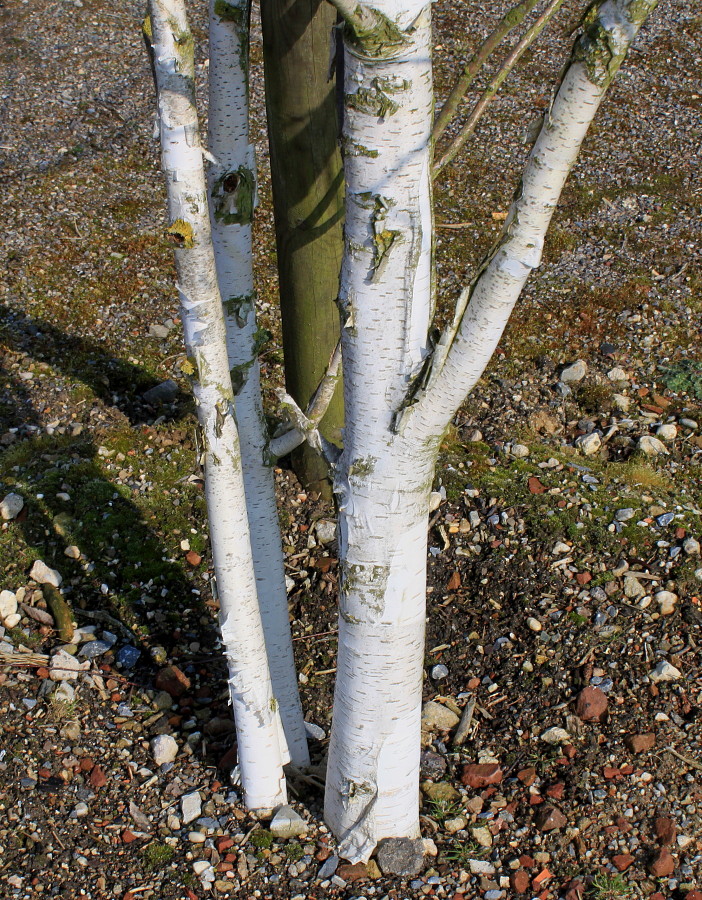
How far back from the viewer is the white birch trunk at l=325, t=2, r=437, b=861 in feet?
6.08

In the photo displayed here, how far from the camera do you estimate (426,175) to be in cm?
196

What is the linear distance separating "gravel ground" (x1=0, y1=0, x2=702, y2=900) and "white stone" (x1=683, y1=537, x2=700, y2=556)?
0.01 meters

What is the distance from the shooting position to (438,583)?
385 cm

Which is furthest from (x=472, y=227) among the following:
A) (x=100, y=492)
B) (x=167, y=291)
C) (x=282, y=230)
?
Result: (x=100, y=492)

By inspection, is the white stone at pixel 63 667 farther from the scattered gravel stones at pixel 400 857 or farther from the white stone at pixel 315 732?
the scattered gravel stones at pixel 400 857

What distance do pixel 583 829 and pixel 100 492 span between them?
2.56 meters

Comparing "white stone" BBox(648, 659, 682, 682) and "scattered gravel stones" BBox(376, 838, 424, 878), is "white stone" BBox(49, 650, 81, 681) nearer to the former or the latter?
"scattered gravel stones" BBox(376, 838, 424, 878)

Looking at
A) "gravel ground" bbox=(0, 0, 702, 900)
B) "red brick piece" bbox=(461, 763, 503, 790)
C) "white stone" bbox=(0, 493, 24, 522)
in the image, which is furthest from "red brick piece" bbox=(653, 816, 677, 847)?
"white stone" bbox=(0, 493, 24, 522)

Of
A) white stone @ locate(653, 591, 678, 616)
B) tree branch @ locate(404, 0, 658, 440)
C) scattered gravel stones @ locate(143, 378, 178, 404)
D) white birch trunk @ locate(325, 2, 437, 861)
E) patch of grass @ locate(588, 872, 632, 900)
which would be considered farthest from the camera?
scattered gravel stones @ locate(143, 378, 178, 404)

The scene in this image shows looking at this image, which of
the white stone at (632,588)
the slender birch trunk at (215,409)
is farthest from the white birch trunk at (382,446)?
the white stone at (632,588)

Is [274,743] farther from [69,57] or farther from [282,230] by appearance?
[69,57]

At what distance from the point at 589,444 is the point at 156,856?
2.84 meters

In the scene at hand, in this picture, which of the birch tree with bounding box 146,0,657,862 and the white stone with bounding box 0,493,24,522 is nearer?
the birch tree with bounding box 146,0,657,862

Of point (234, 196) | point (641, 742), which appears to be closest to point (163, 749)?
point (641, 742)
